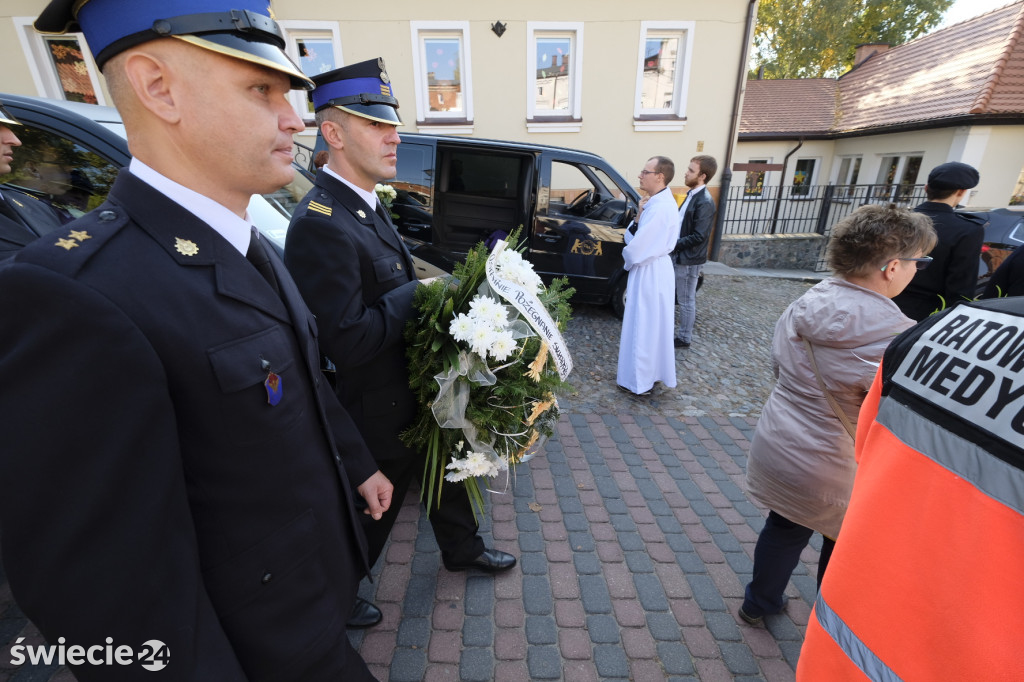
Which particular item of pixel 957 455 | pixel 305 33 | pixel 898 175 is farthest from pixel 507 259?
pixel 898 175

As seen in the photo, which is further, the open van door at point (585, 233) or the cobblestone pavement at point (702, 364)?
the open van door at point (585, 233)

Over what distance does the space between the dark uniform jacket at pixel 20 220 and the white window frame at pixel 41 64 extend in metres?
9.23

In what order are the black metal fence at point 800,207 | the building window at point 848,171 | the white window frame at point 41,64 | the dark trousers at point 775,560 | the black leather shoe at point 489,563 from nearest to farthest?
1. the dark trousers at point 775,560
2. the black leather shoe at point 489,563
3. the white window frame at point 41,64
4. the black metal fence at point 800,207
5. the building window at point 848,171

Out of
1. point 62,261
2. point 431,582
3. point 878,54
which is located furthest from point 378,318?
point 878,54

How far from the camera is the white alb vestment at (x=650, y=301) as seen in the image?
4.18 m

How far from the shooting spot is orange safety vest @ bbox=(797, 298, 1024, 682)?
2.33 feet

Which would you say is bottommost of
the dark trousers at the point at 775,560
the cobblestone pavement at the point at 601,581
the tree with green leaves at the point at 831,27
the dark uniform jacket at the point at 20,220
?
the cobblestone pavement at the point at 601,581

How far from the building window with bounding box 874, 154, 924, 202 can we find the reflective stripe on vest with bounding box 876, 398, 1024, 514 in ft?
46.7

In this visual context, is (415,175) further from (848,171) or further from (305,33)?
(848,171)

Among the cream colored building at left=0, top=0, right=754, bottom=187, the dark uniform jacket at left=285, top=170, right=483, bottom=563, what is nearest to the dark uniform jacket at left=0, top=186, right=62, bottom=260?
the dark uniform jacket at left=285, top=170, right=483, bottom=563

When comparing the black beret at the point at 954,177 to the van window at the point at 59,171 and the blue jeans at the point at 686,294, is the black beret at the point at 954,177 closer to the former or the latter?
the blue jeans at the point at 686,294

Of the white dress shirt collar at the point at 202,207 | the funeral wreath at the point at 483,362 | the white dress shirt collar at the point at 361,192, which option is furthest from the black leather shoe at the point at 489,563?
the white dress shirt collar at the point at 202,207

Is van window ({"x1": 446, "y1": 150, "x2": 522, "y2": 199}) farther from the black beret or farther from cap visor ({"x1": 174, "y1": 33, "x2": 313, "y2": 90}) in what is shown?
cap visor ({"x1": 174, "y1": 33, "x2": 313, "y2": 90})

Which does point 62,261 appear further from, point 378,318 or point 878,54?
point 878,54
